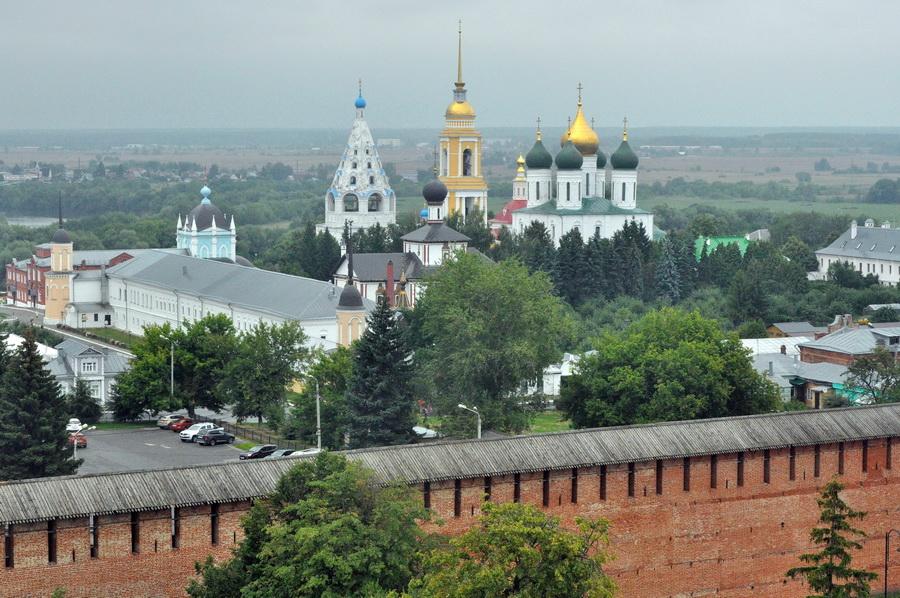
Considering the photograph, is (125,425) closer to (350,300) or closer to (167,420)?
(167,420)

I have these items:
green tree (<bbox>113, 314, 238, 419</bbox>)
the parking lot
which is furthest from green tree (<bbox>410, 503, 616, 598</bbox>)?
green tree (<bbox>113, 314, 238, 419</bbox>)

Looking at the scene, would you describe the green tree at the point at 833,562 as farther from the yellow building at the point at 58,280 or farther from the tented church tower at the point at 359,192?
the tented church tower at the point at 359,192

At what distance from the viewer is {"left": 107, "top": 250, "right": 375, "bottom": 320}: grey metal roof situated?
4960 centimetres

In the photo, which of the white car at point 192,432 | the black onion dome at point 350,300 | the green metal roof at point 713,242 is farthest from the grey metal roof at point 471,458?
the green metal roof at point 713,242

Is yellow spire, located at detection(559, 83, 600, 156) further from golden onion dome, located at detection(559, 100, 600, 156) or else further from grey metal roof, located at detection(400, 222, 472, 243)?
grey metal roof, located at detection(400, 222, 472, 243)

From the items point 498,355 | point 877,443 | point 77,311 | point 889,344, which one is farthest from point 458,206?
point 877,443

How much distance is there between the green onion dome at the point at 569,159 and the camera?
67.6m

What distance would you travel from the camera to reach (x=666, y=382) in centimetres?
3072

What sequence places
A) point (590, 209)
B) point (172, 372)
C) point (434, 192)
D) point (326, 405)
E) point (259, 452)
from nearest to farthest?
point (259, 452)
point (326, 405)
point (172, 372)
point (434, 192)
point (590, 209)

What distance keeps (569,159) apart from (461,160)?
25.1 feet

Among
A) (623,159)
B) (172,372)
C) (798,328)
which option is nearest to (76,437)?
(172,372)

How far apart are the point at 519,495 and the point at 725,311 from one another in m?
34.8

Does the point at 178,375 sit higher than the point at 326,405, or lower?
lower

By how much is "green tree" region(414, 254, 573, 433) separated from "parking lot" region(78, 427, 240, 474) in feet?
13.9
